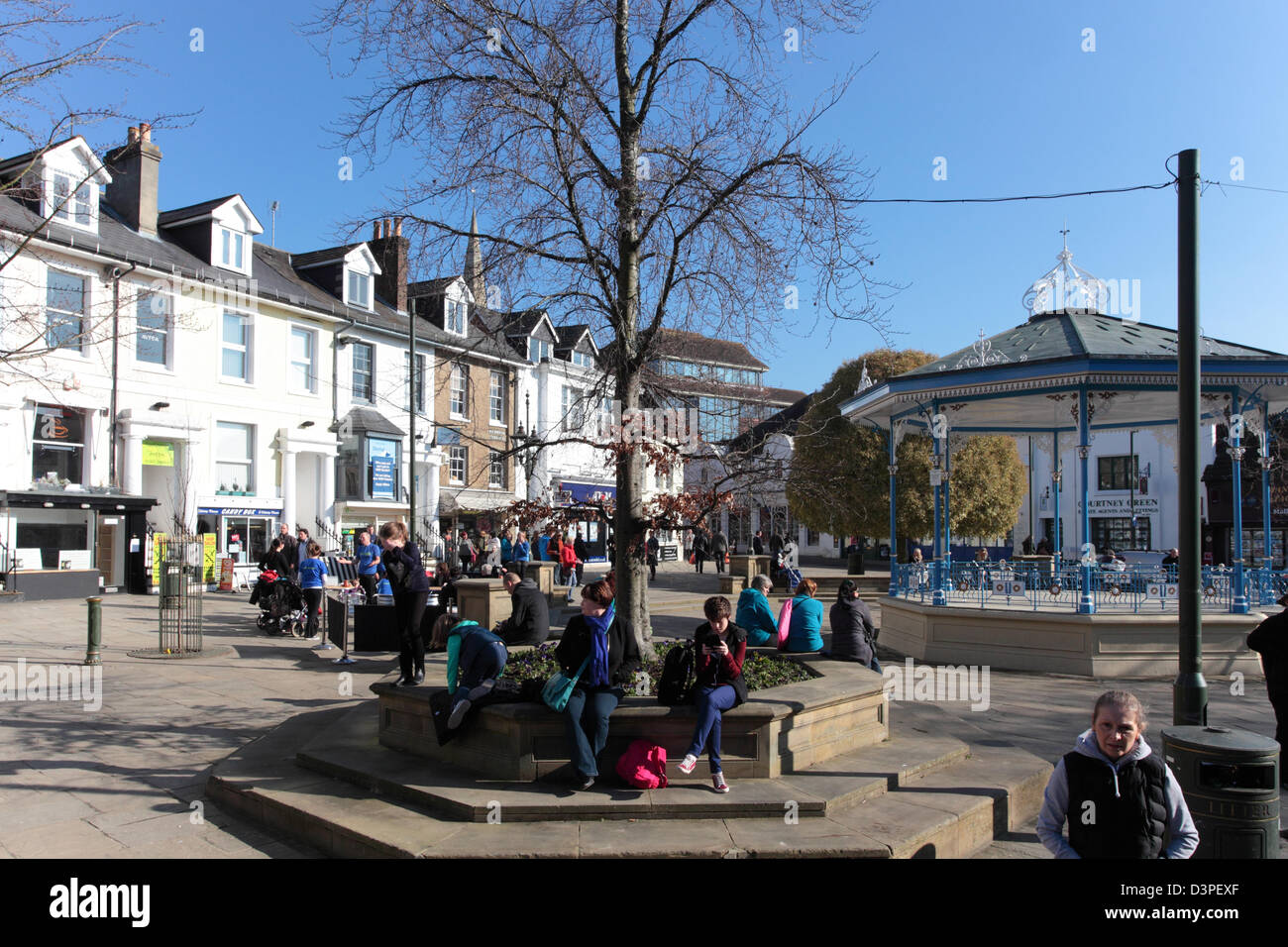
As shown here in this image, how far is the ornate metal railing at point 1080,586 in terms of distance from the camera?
1338 cm

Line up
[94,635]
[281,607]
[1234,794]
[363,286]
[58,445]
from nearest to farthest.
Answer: [1234,794]
[94,635]
[281,607]
[58,445]
[363,286]

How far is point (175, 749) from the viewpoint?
774cm

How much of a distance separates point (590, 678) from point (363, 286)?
27253 millimetres

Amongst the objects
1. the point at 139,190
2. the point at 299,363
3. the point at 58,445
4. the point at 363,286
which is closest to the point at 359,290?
the point at 363,286

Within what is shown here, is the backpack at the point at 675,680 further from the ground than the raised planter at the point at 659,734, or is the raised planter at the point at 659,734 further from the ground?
the backpack at the point at 675,680

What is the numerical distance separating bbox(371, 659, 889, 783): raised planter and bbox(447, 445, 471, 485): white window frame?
29.4 m

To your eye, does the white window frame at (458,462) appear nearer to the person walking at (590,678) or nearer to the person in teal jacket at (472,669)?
the person in teal jacket at (472,669)

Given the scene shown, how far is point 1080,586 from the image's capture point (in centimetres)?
1333

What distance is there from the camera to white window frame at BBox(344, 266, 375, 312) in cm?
2928

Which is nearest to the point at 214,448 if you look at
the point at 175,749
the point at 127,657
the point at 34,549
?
the point at 34,549

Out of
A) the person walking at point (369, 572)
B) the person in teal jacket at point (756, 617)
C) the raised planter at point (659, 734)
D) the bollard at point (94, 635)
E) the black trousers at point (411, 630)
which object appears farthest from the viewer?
the person walking at point (369, 572)

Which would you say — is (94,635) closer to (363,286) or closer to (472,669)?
(472,669)

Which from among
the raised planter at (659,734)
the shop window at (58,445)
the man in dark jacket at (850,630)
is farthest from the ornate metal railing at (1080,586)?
the shop window at (58,445)

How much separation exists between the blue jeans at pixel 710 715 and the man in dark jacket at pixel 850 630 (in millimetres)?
2821
